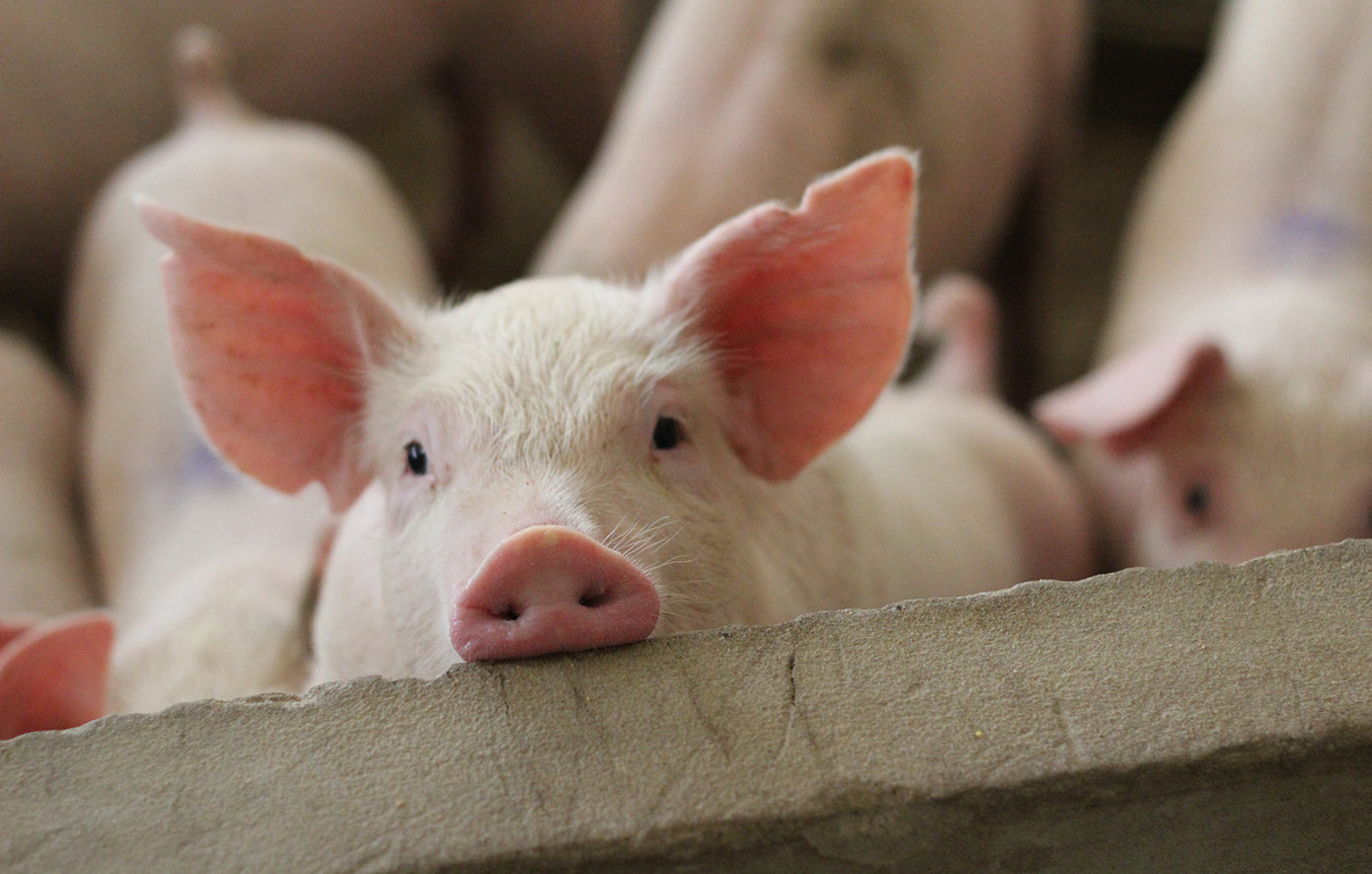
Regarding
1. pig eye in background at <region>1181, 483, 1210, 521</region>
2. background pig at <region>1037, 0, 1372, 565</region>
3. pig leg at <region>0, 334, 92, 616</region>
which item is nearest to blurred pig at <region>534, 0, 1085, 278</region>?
background pig at <region>1037, 0, 1372, 565</region>

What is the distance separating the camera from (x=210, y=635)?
1907 mm

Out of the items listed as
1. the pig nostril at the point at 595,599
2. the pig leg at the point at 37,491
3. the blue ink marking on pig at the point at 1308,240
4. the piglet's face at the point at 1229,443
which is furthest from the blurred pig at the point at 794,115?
the pig nostril at the point at 595,599

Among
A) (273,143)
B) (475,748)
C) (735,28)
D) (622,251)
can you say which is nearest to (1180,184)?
(735,28)

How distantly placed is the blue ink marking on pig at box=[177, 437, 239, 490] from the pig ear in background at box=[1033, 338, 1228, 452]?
1.41m

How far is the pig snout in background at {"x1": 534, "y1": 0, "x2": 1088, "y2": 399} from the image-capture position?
270 centimetres

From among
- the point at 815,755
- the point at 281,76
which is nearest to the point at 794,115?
the point at 281,76

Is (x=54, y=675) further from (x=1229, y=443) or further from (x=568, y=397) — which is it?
(x=1229, y=443)

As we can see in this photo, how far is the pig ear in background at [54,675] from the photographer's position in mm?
1363

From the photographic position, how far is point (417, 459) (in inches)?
55.1

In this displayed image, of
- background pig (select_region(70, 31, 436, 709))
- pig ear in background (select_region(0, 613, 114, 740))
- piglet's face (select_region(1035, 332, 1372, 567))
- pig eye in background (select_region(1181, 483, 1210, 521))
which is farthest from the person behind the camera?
pig eye in background (select_region(1181, 483, 1210, 521))

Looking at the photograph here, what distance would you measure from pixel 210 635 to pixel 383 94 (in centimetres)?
229

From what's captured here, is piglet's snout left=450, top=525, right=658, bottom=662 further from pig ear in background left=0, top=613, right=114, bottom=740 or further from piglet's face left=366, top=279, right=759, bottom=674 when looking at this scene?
pig ear in background left=0, top=613, right=114, bottom=740

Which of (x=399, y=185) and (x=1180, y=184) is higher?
(x=1180, y=184)

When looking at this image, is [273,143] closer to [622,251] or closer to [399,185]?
[622,251]
